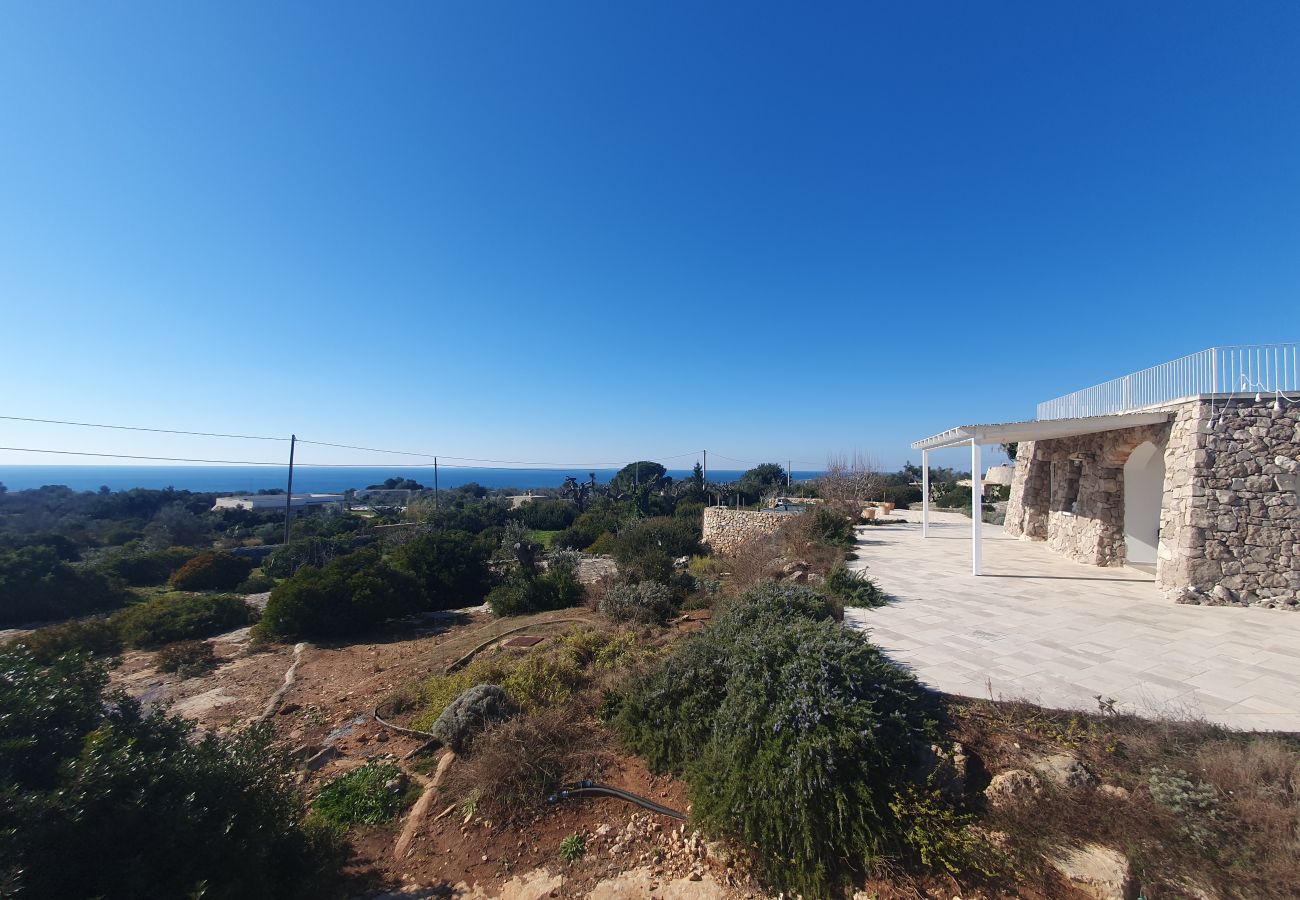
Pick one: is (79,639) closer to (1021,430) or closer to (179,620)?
(179,620)

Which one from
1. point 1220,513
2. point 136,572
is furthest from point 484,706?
point 136,572

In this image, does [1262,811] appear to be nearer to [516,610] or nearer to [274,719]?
[274,719]

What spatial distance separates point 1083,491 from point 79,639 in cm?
1931

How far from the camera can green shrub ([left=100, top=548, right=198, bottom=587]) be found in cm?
1559

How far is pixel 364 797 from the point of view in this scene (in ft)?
13.5

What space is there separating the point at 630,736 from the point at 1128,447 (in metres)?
9.93

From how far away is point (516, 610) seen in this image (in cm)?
1092

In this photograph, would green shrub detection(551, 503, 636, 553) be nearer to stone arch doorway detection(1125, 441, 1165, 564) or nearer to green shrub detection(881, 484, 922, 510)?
green shrub detection(881, 484, 922, 510)

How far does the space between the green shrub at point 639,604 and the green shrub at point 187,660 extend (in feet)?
22.2

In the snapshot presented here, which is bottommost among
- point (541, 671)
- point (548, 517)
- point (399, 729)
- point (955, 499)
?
point (399, 729)

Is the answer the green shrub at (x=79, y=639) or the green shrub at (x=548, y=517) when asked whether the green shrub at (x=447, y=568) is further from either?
the green shrub at (x=548, y=517)

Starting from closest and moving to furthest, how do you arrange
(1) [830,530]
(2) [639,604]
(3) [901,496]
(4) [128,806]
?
(4) [128,806], (2) [639,604], (1) [830,530], (3) [901,496]

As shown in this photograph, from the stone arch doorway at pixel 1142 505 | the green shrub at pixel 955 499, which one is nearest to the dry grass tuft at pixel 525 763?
the stone arch doorway at pixel 1142 505

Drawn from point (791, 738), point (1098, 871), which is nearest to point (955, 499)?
point (1098, 871)
